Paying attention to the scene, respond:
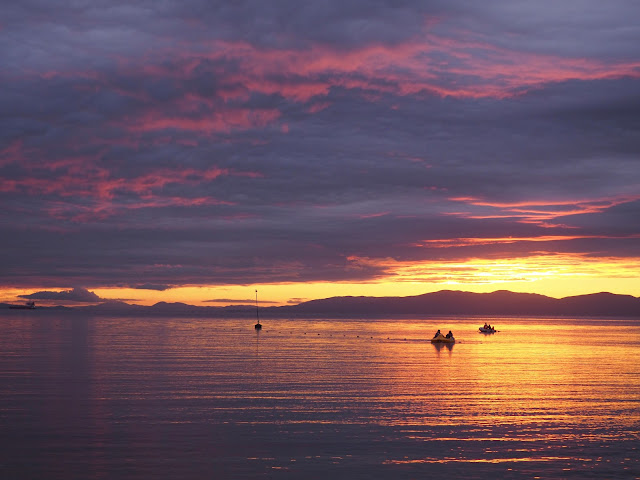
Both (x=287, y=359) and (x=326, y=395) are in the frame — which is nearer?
(x=326, y=395)

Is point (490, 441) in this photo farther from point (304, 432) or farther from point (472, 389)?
point (472, 389)

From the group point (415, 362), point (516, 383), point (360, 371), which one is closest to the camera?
point (516, 383)

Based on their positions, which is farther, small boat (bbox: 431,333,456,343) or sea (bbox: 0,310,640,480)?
small boat (bbox: 431,333,456,343)

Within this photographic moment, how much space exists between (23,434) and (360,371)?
3412cm

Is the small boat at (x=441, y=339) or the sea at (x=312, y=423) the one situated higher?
the small boat at (x=441, y=339)

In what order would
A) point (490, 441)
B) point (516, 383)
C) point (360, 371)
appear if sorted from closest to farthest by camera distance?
1. point (490, 441)
2. point (516, 383)
3. point (360, 371)

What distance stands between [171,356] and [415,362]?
26216 mm

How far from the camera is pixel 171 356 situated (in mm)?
73500

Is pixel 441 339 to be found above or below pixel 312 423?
above

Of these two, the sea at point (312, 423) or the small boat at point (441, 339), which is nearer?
the sea at point (312, 423)

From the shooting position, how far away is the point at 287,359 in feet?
236

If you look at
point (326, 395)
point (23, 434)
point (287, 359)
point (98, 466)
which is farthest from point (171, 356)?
point (98, 466)

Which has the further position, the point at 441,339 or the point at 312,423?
the point at 441,339

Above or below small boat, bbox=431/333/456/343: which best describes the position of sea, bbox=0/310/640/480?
below
